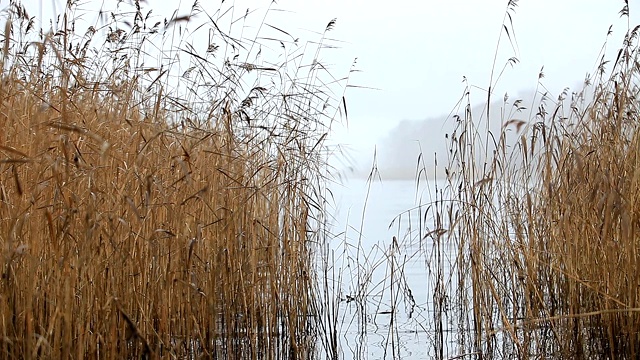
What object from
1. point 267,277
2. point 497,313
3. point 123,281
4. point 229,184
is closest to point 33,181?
point 123,281

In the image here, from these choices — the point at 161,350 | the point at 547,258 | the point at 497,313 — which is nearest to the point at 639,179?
the point at 547,258

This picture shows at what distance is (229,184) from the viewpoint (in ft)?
7.98

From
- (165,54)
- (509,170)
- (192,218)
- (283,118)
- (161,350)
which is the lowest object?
(161,350)

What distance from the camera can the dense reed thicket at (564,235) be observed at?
6.87 feet

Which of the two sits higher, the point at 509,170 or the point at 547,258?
the point at 509,170

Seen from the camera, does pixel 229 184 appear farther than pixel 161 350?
Yes

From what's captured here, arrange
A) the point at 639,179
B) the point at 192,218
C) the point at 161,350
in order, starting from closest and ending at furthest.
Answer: the point at 161,350, the point at 639,179, the point at 192,218

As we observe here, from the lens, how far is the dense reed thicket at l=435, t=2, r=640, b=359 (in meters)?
2.09

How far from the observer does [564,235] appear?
2346 mm

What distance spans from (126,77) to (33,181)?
108 centimetres

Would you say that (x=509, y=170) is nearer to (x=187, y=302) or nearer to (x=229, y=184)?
(x=229, y=184)

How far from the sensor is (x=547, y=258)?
8.50ft

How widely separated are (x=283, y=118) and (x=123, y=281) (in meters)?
1.19

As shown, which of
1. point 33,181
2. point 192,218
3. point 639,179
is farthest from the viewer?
point 192,218
